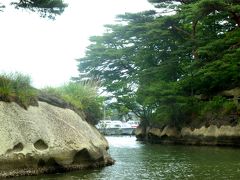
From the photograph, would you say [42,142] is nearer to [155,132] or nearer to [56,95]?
[56,95]

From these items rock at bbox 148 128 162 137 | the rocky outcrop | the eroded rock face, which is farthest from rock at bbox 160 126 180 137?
the eroded rock face

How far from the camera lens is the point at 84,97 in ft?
55.6

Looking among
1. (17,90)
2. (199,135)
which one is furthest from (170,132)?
(17,90)

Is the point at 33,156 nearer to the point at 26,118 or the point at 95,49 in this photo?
the point at 26,118

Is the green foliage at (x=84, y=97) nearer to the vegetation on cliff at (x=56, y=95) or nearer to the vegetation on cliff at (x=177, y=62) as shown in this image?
the vegetation on cliff at (x=56, y=95)

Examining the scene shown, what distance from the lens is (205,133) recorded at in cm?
2741

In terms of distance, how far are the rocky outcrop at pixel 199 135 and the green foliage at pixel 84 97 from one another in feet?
34.2

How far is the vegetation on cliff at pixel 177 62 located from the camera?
26455mm

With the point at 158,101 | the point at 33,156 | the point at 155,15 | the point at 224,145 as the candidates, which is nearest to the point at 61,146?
the point at 33,156

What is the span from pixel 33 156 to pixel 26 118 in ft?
4.08

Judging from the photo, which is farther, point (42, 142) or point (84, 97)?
point (84, 97)

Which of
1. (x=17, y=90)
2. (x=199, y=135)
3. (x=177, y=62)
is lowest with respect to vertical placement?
(x=199, y=135)

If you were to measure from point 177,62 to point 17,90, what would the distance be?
73.2 feet

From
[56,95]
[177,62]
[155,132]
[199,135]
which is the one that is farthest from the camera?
[155,132]
